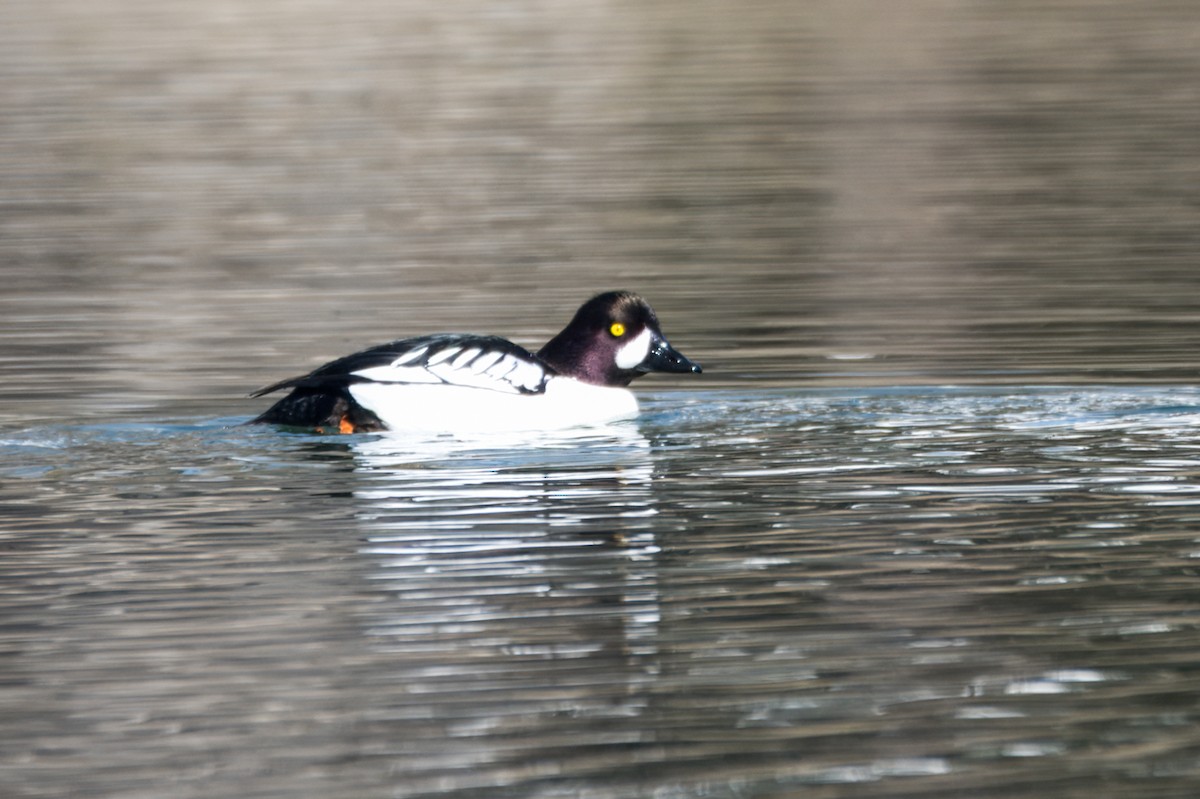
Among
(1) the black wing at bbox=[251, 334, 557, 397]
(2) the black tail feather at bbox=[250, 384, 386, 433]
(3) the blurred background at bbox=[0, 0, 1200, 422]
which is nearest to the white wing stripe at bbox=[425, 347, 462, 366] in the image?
(1) the black wing at bbox=[251, 334, 557, 397]

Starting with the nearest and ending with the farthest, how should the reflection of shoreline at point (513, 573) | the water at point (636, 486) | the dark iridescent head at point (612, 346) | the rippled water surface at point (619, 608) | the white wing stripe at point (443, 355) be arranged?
1. the rippled water surface at point (619, 608)
2. the water at point (636, 486)
3. the reflection of shoreline at point (513, 573)
4. the white wing stripe at point (443, 355)
5. the dark iridescent head at point (612, 346)

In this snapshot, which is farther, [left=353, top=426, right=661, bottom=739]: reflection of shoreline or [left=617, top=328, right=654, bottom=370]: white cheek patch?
[left=617, top=328, right=654, bottom=370]: white cheek patch

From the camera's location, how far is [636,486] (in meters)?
9.34

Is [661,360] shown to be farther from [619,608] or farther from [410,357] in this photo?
[619,608]

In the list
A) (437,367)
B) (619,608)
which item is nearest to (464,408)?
(437,367)

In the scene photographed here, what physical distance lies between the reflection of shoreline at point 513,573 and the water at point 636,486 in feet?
0.08

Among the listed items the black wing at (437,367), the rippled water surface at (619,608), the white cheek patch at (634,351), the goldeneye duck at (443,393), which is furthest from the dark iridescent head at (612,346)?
the rippled water surface at (619,608)

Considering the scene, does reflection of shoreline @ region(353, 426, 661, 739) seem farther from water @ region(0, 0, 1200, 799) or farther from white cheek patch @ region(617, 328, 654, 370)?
white cheek patch @ region(617, 328, 654, 370)

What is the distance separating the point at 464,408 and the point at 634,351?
125 cm

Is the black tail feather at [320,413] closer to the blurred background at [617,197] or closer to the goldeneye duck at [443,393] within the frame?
the goldeneye duck at [443,393]

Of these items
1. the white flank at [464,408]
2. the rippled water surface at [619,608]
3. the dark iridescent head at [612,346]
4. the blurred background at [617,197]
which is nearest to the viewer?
the rippled water surface at [619,608]

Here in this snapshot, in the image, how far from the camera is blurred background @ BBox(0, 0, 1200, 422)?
527 inches

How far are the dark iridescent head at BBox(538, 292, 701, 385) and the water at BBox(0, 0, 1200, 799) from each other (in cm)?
28

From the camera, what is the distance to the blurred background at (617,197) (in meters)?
13.4
